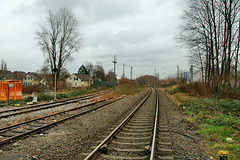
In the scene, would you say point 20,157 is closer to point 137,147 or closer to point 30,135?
point 30,135

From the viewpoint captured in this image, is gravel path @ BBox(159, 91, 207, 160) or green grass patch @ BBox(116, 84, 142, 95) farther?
green grass patch @ BBox(116, 84, 142, 95)

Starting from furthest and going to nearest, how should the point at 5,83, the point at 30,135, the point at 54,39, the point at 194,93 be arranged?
the point at 54,39 → the point at 194,93 → the point at 5,83 → the point at 30,135

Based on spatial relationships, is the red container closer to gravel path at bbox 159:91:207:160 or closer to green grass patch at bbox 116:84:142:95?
gravel path at bbox 159:91:207:160

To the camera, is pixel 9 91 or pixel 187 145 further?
pixel 9 91

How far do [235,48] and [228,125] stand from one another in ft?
43.4

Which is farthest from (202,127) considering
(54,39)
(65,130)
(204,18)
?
(54,39)

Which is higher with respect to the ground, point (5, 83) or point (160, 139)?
point (5, 83)

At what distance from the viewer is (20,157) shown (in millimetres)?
4398

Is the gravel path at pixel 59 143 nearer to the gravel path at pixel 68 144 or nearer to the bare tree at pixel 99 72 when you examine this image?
the gravel path at pixel 68 144

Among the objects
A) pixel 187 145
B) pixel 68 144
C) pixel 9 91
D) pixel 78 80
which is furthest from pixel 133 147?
pixel 78 80

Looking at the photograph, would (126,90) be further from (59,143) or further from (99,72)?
(99,72)

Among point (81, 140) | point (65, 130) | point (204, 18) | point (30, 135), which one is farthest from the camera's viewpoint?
point (204, 18)

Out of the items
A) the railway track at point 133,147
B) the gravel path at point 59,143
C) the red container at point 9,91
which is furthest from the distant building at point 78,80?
the railway track at point 133,147

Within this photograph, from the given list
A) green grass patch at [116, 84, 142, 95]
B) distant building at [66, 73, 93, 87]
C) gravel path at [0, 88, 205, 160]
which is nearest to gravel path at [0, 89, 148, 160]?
gravel path at [0, 88, 205, 160]
